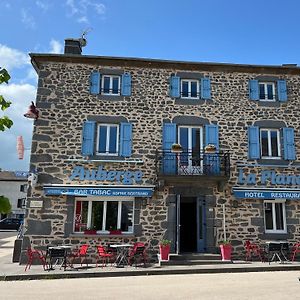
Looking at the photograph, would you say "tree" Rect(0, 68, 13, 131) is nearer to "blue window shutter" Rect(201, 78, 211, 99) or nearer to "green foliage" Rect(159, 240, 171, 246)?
"green foliage" Rect(159, 240, 171, 246)

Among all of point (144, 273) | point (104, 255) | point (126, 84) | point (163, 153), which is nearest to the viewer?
point (144, 273)

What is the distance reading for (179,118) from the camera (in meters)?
13.9

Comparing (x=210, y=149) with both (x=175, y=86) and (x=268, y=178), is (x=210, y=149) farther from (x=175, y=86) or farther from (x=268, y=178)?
(x=175, y=86)

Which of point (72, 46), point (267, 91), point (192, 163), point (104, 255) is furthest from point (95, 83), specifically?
point (267, 91)

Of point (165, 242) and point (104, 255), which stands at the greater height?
point (165, 242)

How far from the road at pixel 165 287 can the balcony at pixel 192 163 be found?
13.3 ft

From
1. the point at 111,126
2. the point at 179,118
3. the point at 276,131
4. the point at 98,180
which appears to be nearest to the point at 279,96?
the point at 276,131

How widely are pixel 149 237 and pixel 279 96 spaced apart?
7884mm

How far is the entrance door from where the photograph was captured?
43.4 feet

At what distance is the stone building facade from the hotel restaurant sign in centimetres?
4

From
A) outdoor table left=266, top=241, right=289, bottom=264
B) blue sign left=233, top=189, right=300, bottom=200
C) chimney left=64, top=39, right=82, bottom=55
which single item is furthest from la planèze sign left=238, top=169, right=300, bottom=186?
chimney left=64, top=39, right=82, bottom=55

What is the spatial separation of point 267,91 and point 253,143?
248 cm

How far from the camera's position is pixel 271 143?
556 inches

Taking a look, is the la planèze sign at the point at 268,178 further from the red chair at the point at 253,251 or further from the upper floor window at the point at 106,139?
the upper floor window at the point at 106,139
